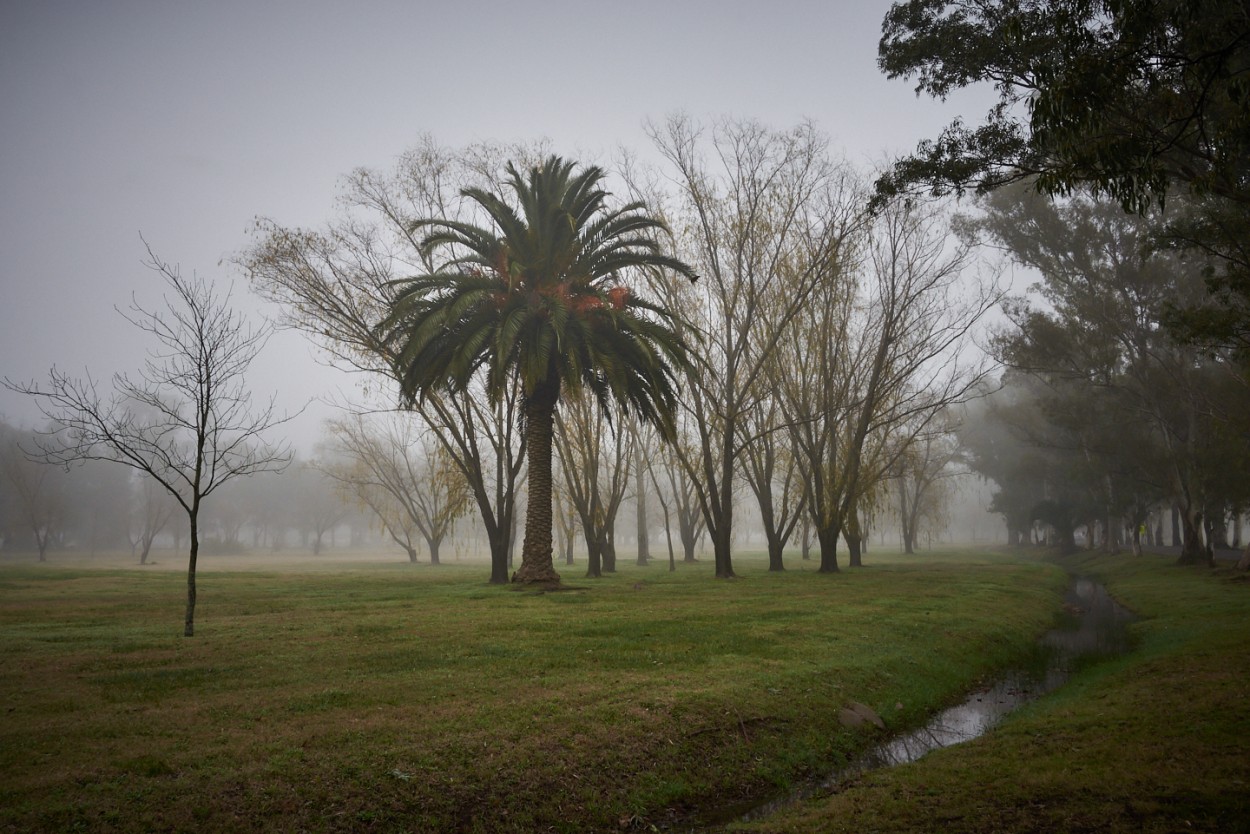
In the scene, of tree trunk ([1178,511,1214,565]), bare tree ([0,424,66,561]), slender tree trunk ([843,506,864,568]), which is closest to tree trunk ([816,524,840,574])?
slender tree trunk ([843,506,864,568])

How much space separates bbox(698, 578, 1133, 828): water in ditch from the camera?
342 inches

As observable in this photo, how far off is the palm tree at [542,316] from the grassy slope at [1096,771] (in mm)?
15040

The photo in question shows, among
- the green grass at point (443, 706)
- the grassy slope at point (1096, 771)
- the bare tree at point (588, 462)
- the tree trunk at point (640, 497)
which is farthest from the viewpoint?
the tree trunk at point (640, 497)

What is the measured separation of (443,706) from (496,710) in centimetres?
77

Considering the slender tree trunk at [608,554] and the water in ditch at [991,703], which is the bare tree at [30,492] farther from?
the water in ditch at [991,703]

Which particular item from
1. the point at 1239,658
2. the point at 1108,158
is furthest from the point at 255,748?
the point at 1239,658

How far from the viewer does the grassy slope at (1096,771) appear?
6.75 metres

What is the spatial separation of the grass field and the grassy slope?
68 mm

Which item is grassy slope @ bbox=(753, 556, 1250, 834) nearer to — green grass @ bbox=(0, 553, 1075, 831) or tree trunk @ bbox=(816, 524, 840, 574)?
green grass @ bbox=(0, 553, 1075, 831)

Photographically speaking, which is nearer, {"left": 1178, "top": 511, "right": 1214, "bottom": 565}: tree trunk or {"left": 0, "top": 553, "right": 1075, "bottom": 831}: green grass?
{"left": 0, "top": 553, "right": 1075, "bottom": 831}: green grass

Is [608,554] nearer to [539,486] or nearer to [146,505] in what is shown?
[539,486]

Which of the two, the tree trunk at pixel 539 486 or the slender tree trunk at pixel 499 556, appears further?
the slender tree trunk at pixel 499 556

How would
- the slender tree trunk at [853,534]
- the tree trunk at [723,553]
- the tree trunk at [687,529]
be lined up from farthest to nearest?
the tree trunk at [687,529] < the slender tree trunk at [853,534] < the tree trunk at [723,553]

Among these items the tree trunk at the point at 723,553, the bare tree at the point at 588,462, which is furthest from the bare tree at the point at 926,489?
the bare tree at the point at 588,462
